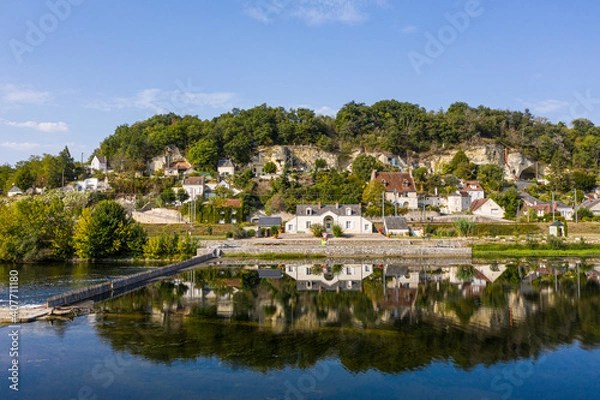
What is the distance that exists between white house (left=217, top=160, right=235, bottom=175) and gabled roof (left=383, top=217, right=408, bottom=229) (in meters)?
28.1

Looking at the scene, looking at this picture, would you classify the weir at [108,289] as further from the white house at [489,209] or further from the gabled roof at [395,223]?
the white house at [489,209]

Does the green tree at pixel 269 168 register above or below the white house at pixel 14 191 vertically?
above

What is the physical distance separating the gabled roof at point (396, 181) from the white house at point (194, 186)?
2124 centimetres

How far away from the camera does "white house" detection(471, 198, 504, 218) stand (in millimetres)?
48938

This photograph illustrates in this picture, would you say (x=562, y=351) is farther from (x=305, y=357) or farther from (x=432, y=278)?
(x=432, y=278)

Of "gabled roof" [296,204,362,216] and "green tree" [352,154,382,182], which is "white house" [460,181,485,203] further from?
"gabled roof" [296,204,362,216]

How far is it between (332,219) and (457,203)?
19.4 metres

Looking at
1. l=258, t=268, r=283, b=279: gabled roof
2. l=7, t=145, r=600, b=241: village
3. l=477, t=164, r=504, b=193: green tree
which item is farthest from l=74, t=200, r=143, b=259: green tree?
l=477, t=164, r=504, b=193: green tree

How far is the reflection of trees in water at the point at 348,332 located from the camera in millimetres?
12016

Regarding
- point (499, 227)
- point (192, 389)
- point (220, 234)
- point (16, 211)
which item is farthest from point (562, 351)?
point (16, 211)

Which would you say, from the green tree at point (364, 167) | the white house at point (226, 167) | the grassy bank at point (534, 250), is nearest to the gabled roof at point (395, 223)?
the grassy bank at point (534, 250)

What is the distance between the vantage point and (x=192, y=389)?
9.87 meters

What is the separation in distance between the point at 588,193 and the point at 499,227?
27272mm

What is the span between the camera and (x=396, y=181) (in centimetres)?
5338
